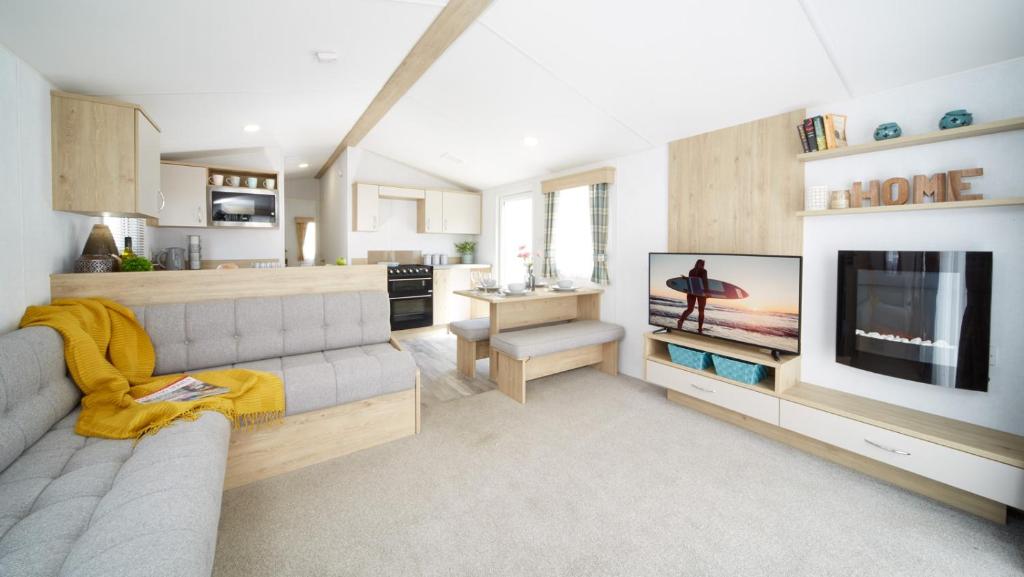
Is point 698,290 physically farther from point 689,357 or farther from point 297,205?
point 297,205

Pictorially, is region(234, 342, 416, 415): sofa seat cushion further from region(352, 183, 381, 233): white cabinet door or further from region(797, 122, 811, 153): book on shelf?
region(352, 183, 381, 233): white cabinet door

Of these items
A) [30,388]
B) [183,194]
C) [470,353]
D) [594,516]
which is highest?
[183,194]

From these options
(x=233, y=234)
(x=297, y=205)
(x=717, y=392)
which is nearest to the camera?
(x=717, y=392)

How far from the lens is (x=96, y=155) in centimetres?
234

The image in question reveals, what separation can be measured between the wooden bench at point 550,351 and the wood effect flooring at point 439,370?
340 mm

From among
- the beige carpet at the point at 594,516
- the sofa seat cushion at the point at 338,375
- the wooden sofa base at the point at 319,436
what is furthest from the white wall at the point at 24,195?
the beige carpet at the point at 594,516

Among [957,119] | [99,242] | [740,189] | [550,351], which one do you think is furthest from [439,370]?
[957,119]

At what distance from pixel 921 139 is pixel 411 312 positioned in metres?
5.34

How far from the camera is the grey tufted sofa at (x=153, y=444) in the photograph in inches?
40.6

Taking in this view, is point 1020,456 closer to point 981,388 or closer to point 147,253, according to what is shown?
point 981,388

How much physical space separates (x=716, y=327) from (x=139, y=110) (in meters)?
4.17

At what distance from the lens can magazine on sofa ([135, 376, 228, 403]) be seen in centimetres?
192

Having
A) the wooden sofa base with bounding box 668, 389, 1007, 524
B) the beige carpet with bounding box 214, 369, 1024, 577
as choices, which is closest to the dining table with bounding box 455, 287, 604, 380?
the beige carpet with bounding box 214, 369, 1024, 577

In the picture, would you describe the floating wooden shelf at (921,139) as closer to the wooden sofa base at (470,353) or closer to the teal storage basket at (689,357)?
the teal storage basket at (689,357)
